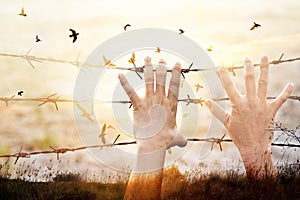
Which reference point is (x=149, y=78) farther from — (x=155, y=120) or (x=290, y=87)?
(x=290, y=87)

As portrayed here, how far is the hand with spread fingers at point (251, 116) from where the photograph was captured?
3.68m

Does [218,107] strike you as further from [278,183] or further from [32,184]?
[32,184]

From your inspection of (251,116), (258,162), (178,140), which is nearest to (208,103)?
(251,116)

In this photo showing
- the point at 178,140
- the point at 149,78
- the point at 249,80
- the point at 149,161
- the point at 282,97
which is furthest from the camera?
the point at 282,97

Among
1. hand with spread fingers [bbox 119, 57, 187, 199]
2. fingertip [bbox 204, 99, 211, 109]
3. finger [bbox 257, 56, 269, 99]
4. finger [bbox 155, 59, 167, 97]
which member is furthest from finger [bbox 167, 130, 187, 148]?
finger [bbox 257, 56, 269, 99]

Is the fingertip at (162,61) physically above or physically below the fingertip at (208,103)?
above

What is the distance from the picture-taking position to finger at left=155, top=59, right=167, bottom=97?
11.1 feet

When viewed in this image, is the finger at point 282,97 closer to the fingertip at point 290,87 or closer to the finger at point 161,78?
the fingertip at point 290,87

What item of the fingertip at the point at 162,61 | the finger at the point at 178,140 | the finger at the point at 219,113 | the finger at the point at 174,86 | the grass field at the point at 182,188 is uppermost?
the fingertip at the point at 162,61

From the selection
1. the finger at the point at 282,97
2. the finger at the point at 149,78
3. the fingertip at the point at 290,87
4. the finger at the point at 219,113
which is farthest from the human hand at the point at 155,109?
the fingertip at the point at 290,87

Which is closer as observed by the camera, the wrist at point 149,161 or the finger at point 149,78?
the wrist at point 149,161

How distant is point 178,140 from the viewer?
3.53 meters

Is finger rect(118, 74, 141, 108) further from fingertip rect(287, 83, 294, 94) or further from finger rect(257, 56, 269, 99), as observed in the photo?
fingertip rect(287, 83, 294, 94)

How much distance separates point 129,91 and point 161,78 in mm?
253
